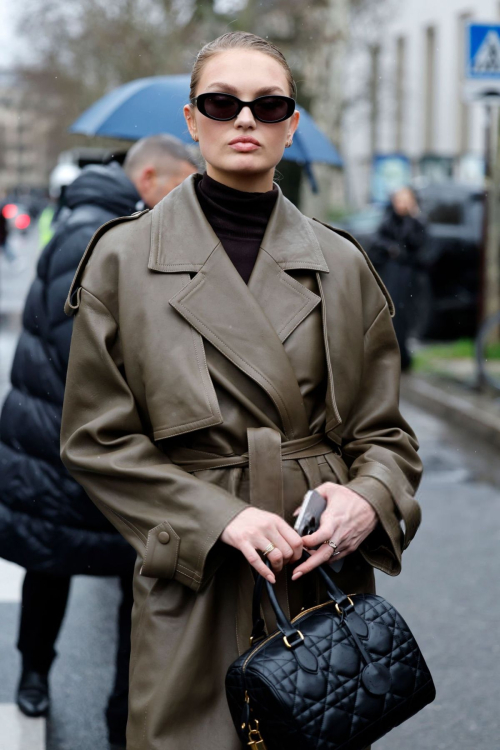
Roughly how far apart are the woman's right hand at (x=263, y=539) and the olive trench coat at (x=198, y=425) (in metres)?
0.03

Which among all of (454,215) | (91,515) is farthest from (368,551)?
(454,215)

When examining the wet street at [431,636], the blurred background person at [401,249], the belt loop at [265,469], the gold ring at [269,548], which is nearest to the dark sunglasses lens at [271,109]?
the belt loop at [265,469]

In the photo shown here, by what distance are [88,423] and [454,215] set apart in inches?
528

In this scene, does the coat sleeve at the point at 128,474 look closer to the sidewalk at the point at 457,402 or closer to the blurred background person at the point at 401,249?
the sidewalk at the point at 457,402

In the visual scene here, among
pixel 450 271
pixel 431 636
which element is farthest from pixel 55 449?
pixel 450 271

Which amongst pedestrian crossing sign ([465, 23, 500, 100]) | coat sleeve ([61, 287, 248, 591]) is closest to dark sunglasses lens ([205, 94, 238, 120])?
coat sleeve ([61, 287, 248, 591])

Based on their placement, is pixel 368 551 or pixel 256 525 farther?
pixel 368 551

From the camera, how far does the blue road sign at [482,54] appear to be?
10.4m

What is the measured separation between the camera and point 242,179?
238 cm

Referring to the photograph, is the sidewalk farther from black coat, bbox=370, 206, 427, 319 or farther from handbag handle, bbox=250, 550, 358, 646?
handbag handle, bbox=250, 550, 358, 646

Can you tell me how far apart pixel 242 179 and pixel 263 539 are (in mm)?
720

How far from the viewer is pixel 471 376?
1188cm

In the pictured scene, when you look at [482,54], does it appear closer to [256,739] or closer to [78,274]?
[78,274]

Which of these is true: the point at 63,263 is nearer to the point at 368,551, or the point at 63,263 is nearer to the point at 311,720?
the point at 368,551
